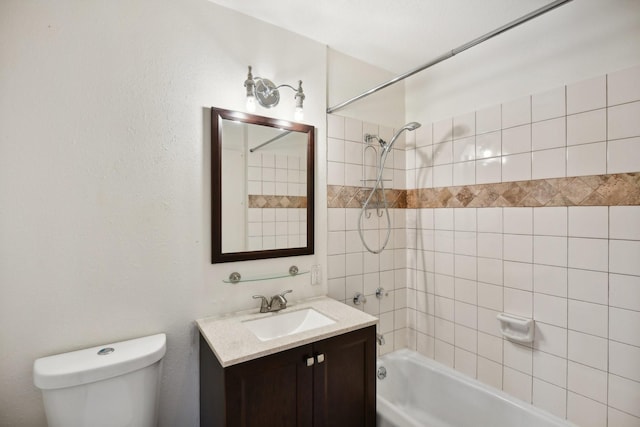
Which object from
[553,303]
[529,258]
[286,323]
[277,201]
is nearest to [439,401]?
[553,303]

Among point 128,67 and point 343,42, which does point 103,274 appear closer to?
point 128,67

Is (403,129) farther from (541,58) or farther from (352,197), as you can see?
(541,58)

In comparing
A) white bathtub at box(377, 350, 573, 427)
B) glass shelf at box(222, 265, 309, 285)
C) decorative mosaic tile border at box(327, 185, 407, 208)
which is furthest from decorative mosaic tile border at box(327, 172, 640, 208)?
white bathtub at box(377, 350, 573, 427)

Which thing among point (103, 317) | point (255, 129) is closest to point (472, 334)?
point (255, 129)

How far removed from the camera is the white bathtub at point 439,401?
158 centimetres

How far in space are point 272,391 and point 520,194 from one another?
1714 mm

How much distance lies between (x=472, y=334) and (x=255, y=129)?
1952 mm

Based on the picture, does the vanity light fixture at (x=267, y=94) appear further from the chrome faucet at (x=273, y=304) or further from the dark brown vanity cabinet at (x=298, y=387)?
the dark brown vanity cabinet at (x=298, y=387)

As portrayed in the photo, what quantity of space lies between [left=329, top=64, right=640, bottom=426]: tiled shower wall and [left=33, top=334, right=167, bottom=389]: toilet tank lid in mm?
1119

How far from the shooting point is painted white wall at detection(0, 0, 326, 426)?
115 centimetres

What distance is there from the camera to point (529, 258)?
5.52 feet

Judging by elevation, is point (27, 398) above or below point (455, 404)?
above

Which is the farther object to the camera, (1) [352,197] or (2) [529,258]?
(1) [352,197]

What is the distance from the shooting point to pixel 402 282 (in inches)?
93.3
